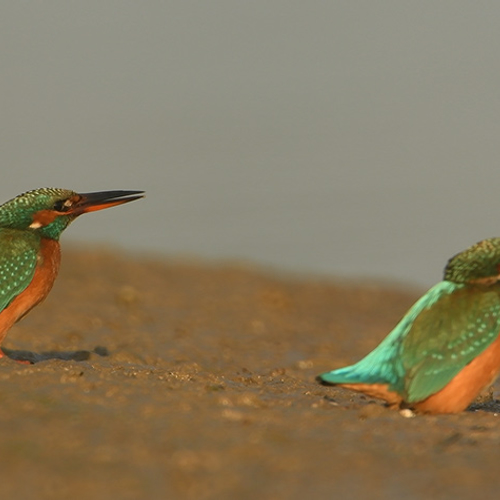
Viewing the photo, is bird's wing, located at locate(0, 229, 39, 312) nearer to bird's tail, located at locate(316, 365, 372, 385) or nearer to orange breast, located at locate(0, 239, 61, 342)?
orange breast, located at locate(0, 239, 61, 342)

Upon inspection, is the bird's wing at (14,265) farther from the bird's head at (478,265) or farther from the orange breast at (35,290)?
the bird's head at (478,265)

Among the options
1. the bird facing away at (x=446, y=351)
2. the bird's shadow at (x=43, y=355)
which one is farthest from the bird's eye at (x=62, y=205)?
the bird facing away at (x=446, y=351)

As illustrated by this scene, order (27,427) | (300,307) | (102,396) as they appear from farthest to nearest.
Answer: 1. (300,307)
2. (102,396)
3. (27,427)

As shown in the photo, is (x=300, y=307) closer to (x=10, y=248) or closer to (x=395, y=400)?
(x=10, y=248)

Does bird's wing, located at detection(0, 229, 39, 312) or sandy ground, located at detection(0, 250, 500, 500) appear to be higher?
bird's wing, located at detection(0, 229, 39, 312)

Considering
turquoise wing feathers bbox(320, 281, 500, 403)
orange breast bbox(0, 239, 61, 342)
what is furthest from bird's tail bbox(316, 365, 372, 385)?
orange breast bbox(0, 239, 61, 342)

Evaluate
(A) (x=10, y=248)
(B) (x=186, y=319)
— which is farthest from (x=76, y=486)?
(B) (x=186, y=319)
